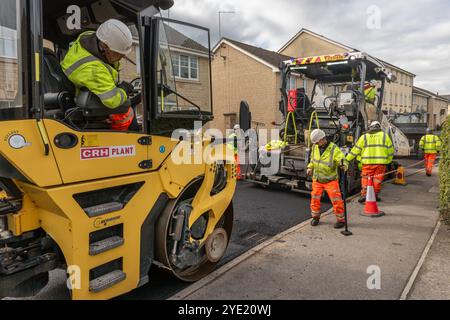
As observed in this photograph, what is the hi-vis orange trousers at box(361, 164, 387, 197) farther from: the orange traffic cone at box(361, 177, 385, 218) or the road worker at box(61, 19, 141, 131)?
the road worker at box(61, 19, 141, 131)

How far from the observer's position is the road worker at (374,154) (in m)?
6.75

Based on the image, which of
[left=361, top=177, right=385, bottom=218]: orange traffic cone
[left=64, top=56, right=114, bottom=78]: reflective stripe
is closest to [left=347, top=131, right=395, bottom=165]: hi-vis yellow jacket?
[left=361, top=177, right=385, bottom=218]: orange traffic cone

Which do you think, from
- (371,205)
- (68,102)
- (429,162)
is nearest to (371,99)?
(371,205)

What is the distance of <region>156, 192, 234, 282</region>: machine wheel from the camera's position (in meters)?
3.07

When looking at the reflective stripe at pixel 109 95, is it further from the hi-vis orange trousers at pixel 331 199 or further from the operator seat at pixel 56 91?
the hi-vis orange trousers at pixel 331 199

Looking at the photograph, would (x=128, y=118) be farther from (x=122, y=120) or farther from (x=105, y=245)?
(x=105, y=245)

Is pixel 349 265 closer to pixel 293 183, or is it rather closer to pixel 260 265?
pixel 260 265

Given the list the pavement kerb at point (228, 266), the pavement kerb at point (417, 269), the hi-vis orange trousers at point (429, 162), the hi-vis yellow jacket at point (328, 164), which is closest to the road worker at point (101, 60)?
the pavement kerb at point (228, 266)

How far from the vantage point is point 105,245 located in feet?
8.29

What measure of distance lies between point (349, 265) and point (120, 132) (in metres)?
2.92

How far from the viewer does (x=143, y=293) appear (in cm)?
341

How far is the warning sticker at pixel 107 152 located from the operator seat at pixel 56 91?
315mm

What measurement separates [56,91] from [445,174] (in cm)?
499

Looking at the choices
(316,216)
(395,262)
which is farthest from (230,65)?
(395,262)
